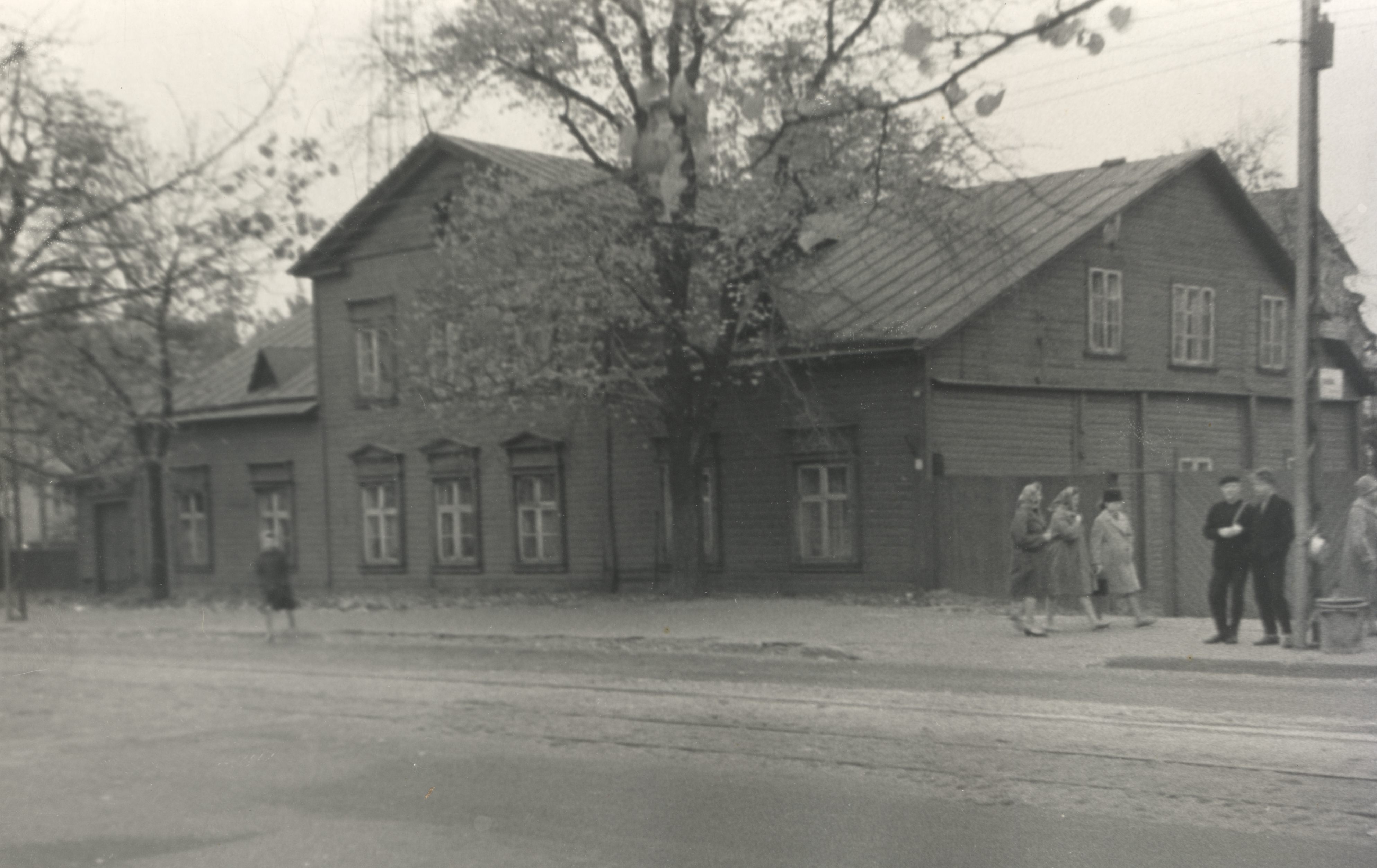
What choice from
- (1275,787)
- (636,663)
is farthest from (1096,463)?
(1275,787)

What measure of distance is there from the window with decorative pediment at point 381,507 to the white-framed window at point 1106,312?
16.0 metres

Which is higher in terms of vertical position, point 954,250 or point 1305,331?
point 954,250

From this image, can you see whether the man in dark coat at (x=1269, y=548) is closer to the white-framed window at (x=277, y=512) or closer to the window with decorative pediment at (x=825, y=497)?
the window with decorative pediment at (x=825, y=497)

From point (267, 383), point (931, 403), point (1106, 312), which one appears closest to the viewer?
point (931, 403)

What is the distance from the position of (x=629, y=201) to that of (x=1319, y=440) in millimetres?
10387

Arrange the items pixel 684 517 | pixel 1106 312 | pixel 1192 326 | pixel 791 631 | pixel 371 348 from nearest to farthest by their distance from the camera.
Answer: pixel 791 631 → pixel 684 517 → pixel 1106 312 → pixel 1192 326 → pixel 371 348

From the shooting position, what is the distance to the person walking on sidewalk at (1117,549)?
1764 cm

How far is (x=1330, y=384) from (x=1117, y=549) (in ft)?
11.8

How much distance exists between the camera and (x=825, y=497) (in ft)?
82.3

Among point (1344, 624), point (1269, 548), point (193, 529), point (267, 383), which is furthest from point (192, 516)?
point (1344, 624)

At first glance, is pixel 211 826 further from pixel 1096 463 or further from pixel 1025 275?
pixel 1096 463

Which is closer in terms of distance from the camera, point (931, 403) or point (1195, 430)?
point (931, 403)

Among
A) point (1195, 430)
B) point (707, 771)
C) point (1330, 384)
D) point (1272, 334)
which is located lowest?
point (707, 771)

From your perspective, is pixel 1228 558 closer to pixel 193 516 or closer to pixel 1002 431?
pixel 1002 431
